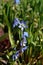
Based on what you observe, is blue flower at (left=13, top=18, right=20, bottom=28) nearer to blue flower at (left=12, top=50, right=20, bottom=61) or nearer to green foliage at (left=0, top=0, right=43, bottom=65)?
green foliage at (left=0, top=0, right=43, bottom=65)

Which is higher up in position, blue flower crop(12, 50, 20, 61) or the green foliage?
the green foliage

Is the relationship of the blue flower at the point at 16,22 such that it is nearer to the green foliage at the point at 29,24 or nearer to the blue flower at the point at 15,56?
the green foliage at the point at 29,24

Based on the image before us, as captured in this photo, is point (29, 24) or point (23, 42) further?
point (29, 24)

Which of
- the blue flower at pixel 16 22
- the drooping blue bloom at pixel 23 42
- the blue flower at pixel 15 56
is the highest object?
the blue flower at pixel 16 22

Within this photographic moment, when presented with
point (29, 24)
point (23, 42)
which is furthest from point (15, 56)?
point (29, 24)

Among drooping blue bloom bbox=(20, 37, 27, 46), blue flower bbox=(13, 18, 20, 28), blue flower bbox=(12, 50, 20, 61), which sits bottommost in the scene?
blue flower bbox=(12, 50, 20, 61)

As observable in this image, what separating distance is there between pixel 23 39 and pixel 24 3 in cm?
36

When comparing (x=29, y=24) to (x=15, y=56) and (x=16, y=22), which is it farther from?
(x=15, y=56)

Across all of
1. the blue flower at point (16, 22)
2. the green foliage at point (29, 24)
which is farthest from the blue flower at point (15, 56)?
the blue flower at point (16, 22)

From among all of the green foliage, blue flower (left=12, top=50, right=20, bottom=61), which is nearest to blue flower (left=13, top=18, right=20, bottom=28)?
the green foliage

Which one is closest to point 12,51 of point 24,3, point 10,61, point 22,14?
point 10,61

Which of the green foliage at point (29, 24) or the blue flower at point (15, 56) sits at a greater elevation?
the green foliage at point (29, 24)

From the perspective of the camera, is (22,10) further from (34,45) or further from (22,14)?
(34,45)

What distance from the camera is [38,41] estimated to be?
101 centimetres
